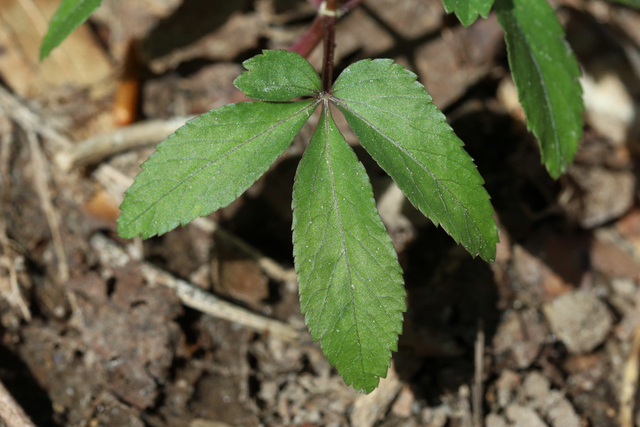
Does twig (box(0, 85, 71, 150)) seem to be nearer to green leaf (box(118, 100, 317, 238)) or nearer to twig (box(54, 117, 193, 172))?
twig (box(54, 117, 193, 172))

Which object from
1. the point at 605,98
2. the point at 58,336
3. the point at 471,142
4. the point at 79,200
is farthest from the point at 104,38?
the point at 605,98

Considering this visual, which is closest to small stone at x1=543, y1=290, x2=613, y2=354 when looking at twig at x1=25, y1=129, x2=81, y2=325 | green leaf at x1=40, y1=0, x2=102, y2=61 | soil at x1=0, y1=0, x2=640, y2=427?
soil at x1=0, y1=0, x2=640, y2=427

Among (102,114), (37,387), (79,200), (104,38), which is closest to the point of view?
(37,387)

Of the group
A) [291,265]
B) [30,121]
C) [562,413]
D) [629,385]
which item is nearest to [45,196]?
[30,121]

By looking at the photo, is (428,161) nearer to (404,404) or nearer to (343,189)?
(343,189)

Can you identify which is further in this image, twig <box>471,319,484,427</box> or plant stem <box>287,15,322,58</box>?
twig <box>471,319,484,427</box>

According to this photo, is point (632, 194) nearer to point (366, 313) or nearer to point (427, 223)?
point (427, 223)
